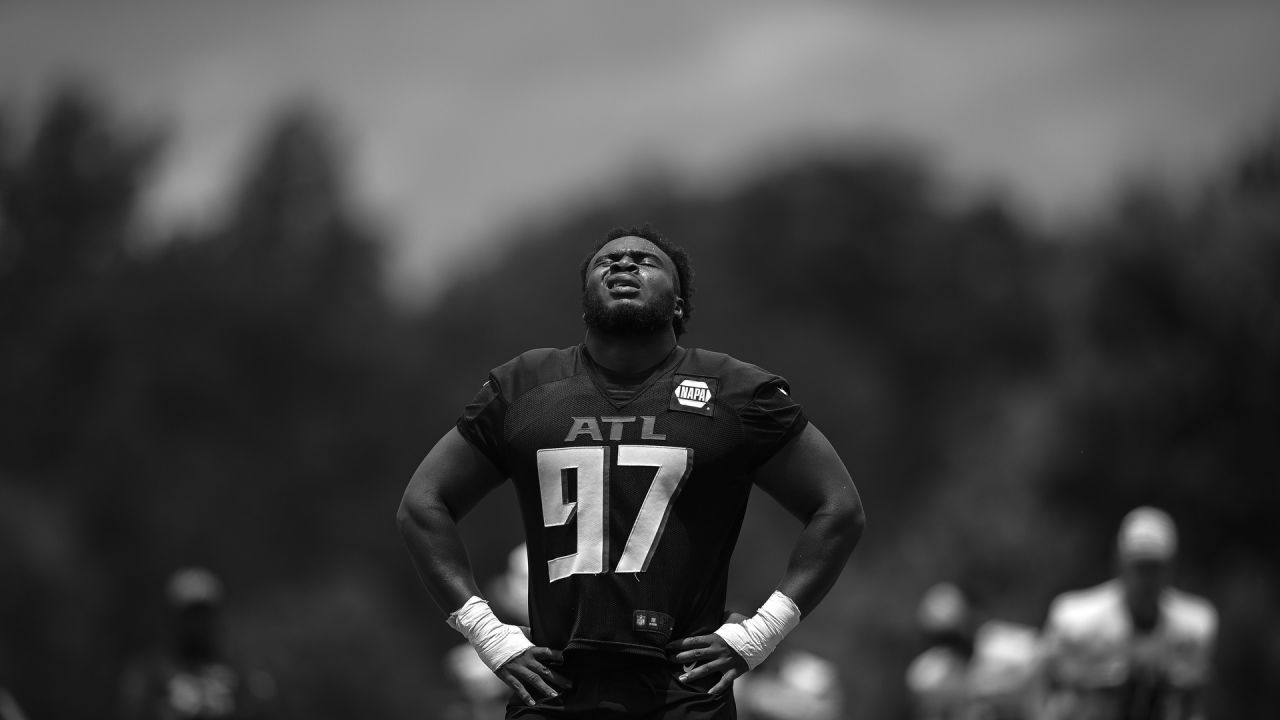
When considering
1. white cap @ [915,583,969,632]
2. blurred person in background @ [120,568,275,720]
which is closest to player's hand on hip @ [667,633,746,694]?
blurred person in background @ [120,568,275,720]

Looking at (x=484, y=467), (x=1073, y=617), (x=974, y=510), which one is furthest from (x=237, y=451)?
(x=484, y=467)

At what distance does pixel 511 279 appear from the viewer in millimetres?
64000

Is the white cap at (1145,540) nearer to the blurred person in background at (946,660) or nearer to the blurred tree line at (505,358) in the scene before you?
the blurred person in background at (946,660)

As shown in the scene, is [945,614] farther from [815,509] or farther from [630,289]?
[630,289]

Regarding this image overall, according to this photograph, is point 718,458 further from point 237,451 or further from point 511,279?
point 511,279

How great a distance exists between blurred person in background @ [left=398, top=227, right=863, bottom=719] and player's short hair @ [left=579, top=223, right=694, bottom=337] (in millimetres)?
198

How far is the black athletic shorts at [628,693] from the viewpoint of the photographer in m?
5.89

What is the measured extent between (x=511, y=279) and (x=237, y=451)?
15480mm

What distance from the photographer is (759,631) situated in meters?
5.96

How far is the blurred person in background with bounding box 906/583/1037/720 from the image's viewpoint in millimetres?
15695

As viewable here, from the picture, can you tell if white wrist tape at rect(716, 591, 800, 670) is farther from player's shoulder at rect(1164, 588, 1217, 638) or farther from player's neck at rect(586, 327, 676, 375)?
player's shoulder at rect(1164, 588, 1217, 638)

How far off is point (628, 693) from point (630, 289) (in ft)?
4.25

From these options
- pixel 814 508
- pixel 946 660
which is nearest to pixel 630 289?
pixel 814 508

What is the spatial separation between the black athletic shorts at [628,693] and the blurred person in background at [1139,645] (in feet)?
18.9
